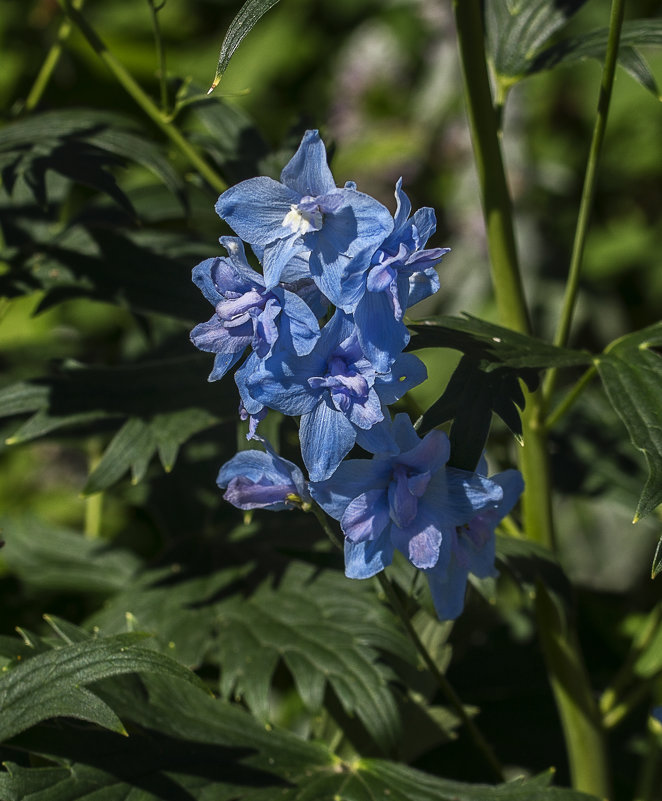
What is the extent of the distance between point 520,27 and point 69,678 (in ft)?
2.83

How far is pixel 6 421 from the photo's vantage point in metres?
1.28

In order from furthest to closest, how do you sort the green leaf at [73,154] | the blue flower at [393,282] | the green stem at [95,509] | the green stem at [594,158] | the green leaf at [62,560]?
the green stem at [95,509] → the green leaf at [62,560] → the green leaf at [73,154] → the green stem at [594,158] → the blue flower at [393,282]

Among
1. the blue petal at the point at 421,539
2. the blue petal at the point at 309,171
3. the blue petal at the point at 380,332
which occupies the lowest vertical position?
the blue petal at the point at 421,539

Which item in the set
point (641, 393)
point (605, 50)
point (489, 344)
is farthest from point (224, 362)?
point (605, 50)

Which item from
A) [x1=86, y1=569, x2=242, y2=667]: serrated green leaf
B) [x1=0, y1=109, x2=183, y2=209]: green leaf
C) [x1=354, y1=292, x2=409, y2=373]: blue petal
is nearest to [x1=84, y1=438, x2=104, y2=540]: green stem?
[x1=86, y1=569, x2=242, y2=667]: serrated green leaf

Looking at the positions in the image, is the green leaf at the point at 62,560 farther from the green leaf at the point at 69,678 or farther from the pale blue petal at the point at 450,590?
the pale blue petal at the point at 450,590

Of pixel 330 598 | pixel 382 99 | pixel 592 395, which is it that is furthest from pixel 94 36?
pixel 382 99

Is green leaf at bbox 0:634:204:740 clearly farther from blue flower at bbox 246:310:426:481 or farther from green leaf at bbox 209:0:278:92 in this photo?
green leaf at bbox 209:0:278:92

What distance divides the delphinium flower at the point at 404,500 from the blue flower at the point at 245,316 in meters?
0.10

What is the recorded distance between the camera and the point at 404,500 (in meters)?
0.63

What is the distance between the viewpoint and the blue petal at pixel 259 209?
63 centimetres

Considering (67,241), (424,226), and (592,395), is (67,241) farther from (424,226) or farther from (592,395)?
(592,395)

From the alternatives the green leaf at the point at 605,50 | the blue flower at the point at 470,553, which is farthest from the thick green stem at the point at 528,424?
the blue flower at the point at 470,553

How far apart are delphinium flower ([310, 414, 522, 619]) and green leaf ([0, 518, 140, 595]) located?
0.76m
